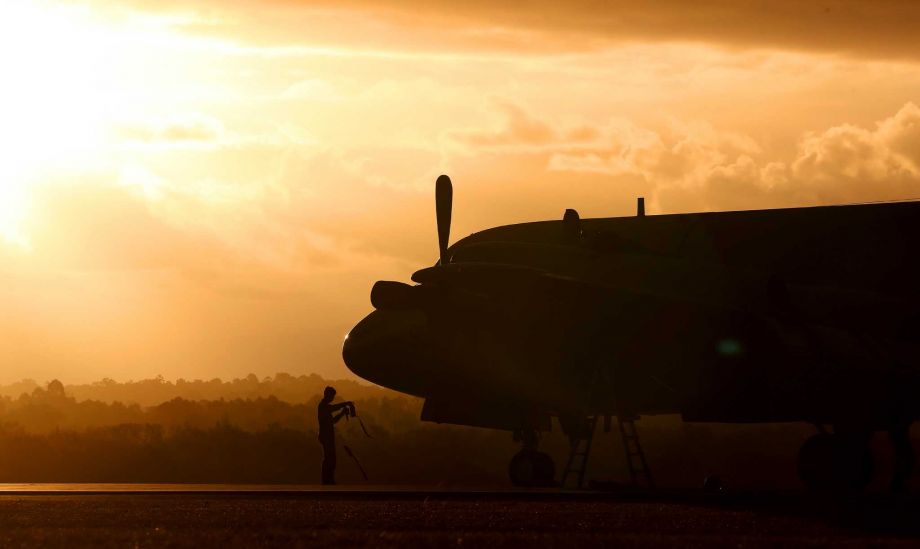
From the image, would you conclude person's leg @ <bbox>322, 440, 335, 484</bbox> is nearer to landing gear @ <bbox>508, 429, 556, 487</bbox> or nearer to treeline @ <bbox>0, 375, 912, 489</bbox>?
landing gear @ <bbox>508, 429, 556, 487</bbox>

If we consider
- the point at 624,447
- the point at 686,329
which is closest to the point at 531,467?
the point at 624,447

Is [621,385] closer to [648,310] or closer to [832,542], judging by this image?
[648,310]

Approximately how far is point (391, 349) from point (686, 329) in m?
7.84

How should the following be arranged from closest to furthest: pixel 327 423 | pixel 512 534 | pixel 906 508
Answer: pixel 512 534 < pixel 906 508 < pixel 327 423

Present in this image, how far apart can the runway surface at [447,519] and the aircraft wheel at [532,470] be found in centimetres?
357

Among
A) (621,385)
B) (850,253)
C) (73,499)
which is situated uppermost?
(850,253)

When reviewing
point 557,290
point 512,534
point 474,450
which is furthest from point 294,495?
point 474,450

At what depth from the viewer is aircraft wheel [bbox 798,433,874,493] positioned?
27844mm

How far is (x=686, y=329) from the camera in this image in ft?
87.4

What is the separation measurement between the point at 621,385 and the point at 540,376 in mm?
1924

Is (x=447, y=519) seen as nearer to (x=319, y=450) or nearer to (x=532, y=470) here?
(x=532, y=470)

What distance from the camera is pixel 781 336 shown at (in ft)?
85.8

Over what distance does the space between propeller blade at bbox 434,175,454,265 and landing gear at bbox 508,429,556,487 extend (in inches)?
212

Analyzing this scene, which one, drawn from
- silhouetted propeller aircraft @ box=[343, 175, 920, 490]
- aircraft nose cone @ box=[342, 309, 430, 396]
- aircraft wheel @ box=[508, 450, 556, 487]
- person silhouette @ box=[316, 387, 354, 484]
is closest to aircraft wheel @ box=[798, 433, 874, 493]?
silhouetted propeller aircraft @ box=[343, 175, 920, 490]
